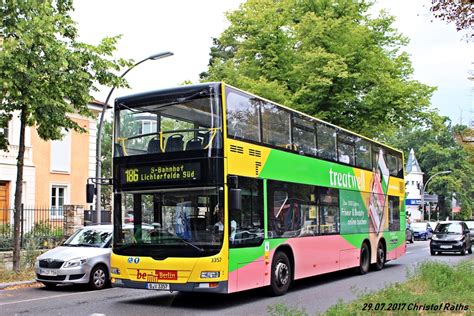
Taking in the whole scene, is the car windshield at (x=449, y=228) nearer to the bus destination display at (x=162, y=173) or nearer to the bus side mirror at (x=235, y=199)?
the bus side mirror at (x=235, y=199)

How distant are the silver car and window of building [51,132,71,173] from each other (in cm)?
1771

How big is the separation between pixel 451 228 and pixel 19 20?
21.5 m

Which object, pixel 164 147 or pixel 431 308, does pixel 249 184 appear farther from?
pixel 431 308

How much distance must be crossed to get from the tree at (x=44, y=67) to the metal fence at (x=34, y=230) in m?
4.55

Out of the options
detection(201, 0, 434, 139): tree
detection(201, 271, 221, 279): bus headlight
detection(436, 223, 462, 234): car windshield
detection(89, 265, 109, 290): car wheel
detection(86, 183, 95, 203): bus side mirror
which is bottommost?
detection(89, 265, 109, 290): car wheel

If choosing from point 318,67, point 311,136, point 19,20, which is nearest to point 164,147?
point 311,136

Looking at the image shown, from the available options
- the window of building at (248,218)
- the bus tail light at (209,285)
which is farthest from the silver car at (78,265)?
the window of building at (248,218)

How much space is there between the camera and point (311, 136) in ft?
47.5

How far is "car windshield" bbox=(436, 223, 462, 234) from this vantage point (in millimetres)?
27016

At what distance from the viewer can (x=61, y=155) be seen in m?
31.9

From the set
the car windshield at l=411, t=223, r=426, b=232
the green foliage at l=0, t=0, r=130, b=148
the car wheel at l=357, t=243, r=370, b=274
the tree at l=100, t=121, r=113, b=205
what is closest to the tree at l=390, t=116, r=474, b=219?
the car windshield at l=411, t=223, r=426, b=232

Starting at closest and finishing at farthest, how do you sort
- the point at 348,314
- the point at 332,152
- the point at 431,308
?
the point at 348,314 < the point at 431,308 < the point at 332,152

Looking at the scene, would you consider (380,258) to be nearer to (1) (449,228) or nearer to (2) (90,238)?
(2) (90,238)

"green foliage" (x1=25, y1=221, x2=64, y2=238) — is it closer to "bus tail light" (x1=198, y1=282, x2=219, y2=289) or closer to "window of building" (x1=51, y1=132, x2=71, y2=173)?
"window of building" (x1=51, y1=132, x2=71, y2=173)
